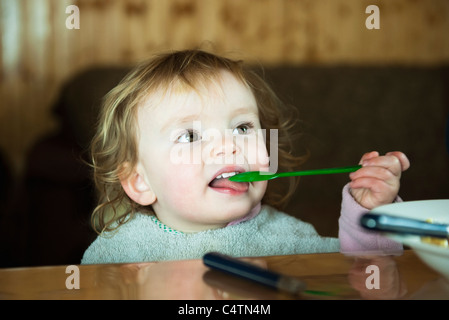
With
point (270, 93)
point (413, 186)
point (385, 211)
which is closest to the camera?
point (385, 211)

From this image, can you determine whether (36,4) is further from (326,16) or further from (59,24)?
(326,16)

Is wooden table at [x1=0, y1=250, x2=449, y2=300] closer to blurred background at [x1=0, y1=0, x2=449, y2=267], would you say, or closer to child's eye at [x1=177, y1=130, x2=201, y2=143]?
Answer: child's eye at [x1=177, y1=130, x2=201, y2=143]

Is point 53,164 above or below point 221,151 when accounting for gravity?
above

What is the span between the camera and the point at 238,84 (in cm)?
93

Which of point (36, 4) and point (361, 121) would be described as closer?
point (361, 121)

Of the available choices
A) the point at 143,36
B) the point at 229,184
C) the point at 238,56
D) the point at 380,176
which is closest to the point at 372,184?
the point at 380,176

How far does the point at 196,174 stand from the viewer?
2.77ft

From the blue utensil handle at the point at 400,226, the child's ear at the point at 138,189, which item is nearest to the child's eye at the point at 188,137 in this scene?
the child's ear at the point at 138,189

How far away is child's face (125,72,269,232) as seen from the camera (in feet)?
2.77

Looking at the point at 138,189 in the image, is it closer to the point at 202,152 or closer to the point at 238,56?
the point at 202,152

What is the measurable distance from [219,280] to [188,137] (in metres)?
0.37
